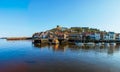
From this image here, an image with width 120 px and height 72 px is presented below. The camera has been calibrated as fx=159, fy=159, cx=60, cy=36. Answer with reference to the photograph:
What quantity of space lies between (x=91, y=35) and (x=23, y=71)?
10735cm

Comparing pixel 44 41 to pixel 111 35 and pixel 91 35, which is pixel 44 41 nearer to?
pixel 91 35

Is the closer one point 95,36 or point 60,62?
point 60,62

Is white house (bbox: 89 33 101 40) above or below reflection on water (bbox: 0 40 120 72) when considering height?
above

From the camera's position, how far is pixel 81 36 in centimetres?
12850

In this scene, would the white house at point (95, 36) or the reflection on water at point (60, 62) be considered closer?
the reflection on water at point (60, 62)

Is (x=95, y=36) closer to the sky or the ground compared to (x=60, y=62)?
closer to the sky

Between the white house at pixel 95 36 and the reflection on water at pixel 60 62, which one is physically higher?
the white house at pixel 95 36

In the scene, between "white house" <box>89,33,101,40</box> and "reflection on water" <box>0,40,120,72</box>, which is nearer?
"reflection on water" <box>0,40,120,72</box>

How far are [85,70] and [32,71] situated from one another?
838 cm

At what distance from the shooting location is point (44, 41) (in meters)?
106

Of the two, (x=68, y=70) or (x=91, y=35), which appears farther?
(x=91, y=35)

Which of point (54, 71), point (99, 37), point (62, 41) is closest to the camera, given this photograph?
point (54, 71)

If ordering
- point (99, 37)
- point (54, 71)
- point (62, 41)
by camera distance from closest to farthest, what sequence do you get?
point (54, 71)
point (62, 41)
point (99, 37)

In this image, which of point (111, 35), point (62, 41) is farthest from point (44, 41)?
point (111, 35)
